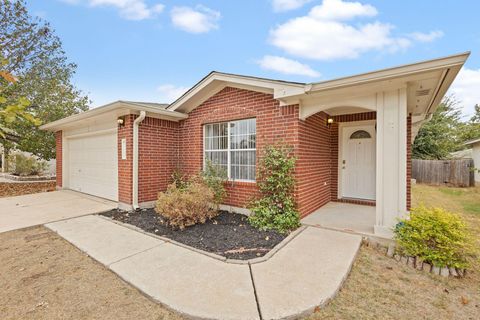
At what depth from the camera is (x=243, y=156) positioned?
5.99 metres

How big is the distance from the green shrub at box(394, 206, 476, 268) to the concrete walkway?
79 centimetres

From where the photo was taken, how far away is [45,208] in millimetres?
6637

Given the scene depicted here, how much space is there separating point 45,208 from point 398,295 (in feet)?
28.5

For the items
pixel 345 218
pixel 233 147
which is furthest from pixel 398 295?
pixel 233 147

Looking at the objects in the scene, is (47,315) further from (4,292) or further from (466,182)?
(466,182)

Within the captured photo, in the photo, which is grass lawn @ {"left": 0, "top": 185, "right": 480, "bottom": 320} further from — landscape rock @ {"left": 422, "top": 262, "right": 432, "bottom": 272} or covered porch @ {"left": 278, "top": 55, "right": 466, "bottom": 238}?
covered porch @ {"left": 278, "top": 55, "right": 466, "bottom": 238}

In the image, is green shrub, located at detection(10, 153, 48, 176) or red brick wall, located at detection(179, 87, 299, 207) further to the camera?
green shrub, located at detection(10, 153, 48, 176)

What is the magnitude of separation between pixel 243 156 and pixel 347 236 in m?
3.05

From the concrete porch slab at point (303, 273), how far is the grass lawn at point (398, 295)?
5.4 inches

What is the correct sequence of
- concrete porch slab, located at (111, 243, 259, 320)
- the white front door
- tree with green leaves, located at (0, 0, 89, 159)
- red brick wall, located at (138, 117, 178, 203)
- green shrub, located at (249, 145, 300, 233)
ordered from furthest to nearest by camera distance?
tree with green leaves, located at (0, 0, 89, 159) → the white front door → red brick wall, located at (138, 117, 178, 203) → green shrub, located at (249, 145, 300, 233) → concrete porch slab, located at (111, 243, 259, 320)

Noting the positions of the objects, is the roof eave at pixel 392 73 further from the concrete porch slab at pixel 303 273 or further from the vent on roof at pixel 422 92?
the concrete porch slab at pixel 303 273

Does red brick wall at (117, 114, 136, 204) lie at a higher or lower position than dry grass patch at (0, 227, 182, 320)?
higher

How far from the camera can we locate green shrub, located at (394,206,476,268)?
331cm

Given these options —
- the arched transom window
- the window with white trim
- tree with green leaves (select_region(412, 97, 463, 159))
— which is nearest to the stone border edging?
the window with white trim
